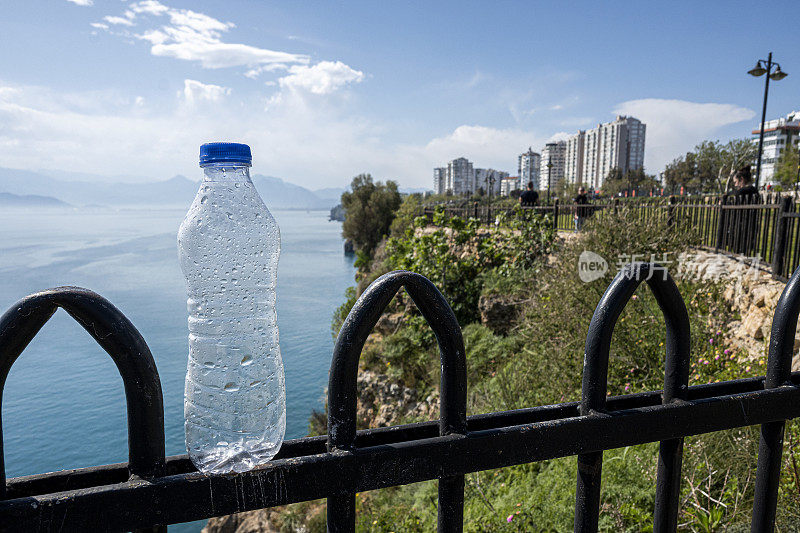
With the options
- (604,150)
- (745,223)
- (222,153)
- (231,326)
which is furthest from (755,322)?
(604,150)

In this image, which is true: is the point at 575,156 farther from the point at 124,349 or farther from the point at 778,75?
the point at 124,349

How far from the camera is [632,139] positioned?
111m

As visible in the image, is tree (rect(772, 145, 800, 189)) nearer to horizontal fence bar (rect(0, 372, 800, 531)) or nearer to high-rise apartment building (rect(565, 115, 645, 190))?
high-rise apartment building (rect(565, 115, 645, 190))

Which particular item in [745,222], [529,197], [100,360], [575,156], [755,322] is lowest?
[100,360]

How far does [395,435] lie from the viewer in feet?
2.85

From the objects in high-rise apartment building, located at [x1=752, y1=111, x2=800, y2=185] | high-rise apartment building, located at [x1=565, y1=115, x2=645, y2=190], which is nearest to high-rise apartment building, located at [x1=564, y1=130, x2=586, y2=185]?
high-rise apartment building, located at [x1=565, y1=115, x2=645, y2=190]

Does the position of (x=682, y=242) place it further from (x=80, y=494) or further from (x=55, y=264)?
(x=55, y=264)

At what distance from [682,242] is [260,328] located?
896 cm

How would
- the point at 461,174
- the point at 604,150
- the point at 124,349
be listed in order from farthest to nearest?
the point at 461,174, the point at 604,150, the point at 124,349

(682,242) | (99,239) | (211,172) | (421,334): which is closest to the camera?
(211,172)

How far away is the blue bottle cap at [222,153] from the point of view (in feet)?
3.21

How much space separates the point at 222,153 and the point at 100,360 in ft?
76.8

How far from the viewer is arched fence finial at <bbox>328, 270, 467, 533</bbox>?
31.8 inches

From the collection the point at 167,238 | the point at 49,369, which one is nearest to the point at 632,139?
the point at 167,238
